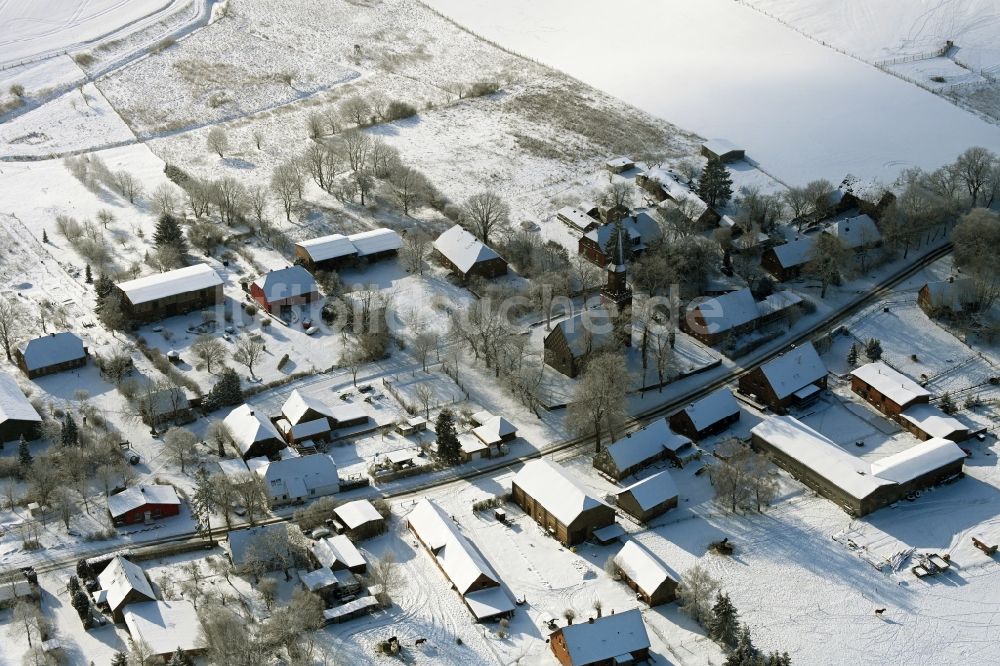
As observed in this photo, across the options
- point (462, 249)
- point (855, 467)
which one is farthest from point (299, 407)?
point (855, 467)

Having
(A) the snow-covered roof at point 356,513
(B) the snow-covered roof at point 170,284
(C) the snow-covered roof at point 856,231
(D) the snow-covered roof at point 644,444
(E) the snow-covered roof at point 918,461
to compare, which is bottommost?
(A) the snow-covered roof at point 356,513

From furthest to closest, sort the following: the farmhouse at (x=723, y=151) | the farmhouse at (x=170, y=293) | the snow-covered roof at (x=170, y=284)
Answer: the farmhouse at (x=723, y=151) < the snow-covered roof at (x=170, y=284) < the farmhouse at (x=170, y=293)

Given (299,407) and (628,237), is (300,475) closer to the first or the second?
(299,407)

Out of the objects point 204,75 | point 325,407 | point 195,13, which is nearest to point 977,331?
point 325,407

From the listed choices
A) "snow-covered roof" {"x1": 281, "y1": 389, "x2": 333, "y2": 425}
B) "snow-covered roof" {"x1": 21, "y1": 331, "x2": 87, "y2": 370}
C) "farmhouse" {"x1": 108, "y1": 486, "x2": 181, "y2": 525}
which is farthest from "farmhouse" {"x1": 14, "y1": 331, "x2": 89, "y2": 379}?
"farmhouse" {"x1": 108, "y1": 486, "x2": 181, "y2": 525}

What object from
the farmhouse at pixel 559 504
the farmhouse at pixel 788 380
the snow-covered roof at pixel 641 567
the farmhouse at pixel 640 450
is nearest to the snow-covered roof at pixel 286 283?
the farmhouse at pixel 559 504

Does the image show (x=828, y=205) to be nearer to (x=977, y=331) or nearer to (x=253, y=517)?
(x=977, y=331)

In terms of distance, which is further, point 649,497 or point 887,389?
point 887,389

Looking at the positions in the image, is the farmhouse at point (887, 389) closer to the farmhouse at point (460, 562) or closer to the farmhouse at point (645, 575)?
the farmhouse at point (645, 575)
